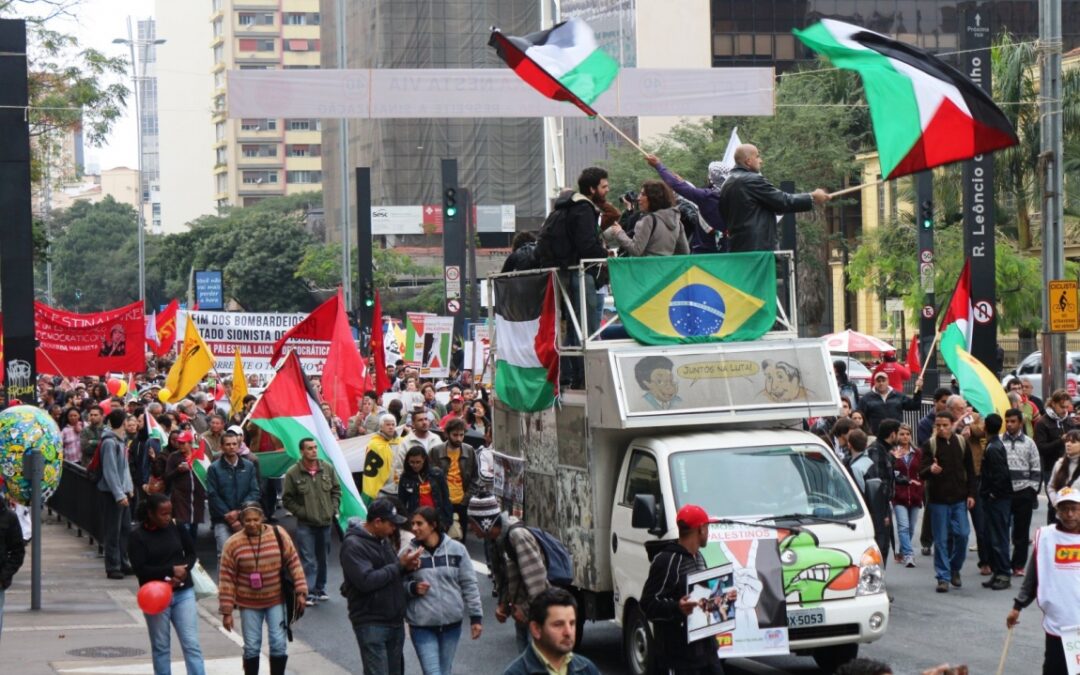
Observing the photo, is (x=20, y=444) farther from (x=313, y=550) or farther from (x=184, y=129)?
(x=184, y=129)

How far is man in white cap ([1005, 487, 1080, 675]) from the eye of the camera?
9.62 m

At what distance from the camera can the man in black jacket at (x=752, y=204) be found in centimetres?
1362

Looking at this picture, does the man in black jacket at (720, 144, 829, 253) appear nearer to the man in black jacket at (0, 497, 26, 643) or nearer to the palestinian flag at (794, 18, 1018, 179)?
the palestinian flag at (794, 18, 1018, 179)

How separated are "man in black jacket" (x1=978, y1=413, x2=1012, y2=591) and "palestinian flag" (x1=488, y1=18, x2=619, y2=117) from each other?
506 centimetres

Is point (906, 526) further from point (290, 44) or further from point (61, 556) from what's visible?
point (290, 44)

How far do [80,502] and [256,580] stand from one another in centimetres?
1131

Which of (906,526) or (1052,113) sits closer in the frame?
(906,526)

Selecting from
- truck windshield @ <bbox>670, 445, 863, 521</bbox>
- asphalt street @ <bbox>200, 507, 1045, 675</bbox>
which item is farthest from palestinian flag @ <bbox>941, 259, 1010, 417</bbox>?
truck windshield @ <bbox>670, 445, 863, 521</bbox>

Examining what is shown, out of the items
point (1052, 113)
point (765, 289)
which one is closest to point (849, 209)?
point (1052, 113)

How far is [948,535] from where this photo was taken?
16328 millimetres

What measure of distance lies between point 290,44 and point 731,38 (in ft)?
257

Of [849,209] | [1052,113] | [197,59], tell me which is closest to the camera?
[1052,113]

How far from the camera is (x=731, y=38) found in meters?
86.9

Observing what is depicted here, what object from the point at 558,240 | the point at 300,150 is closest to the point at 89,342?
the point at 558,240
